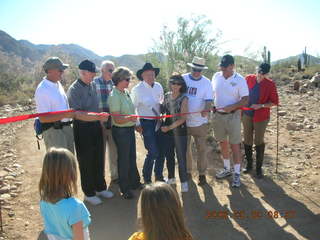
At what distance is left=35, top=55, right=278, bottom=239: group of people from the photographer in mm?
4098

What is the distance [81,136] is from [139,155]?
2912 mm

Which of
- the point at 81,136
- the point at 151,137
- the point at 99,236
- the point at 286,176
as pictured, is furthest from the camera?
the point at 286,176

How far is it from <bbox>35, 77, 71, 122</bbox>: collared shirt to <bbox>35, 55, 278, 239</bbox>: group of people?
1 centimetres

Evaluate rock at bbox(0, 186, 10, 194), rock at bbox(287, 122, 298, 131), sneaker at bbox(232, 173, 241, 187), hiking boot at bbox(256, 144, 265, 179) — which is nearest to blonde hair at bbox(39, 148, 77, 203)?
rock at bbox(0, 186, 10, 194)

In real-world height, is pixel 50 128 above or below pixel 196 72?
below

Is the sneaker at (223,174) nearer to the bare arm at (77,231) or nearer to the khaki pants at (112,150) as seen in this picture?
the khaki pants at (112,150)

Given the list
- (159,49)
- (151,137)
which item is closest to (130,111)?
(151,137)

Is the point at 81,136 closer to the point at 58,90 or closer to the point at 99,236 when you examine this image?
the point at 58,90

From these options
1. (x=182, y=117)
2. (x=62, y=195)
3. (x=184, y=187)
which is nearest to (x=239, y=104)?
(x=182, y=117)

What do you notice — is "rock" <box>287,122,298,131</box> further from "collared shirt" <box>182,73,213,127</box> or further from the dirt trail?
"collared shirt" <box>182,73,213,127</box>

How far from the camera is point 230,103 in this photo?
5109mm

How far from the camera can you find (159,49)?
958cm

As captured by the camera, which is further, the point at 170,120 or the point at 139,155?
the point at 139,155

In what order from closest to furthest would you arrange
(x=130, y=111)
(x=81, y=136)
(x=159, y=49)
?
(x=81, y=136), (x=130, y=111), (x=159, y=49)
